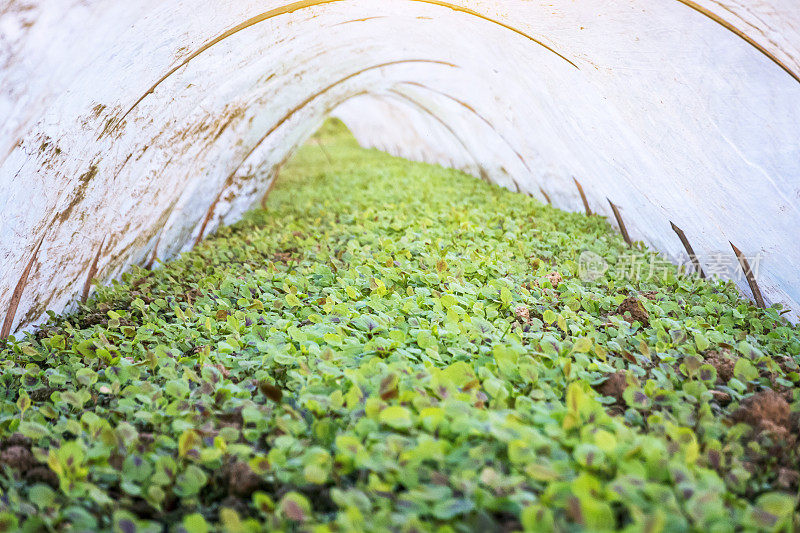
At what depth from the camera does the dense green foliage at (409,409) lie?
134 centimetres

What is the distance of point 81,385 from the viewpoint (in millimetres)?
2250

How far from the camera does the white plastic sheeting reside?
2.55 metres

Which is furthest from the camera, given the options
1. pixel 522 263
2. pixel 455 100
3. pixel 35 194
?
pixel 455 100

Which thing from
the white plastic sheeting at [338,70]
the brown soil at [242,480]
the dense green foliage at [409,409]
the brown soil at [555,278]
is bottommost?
the brown soil at [242,480]

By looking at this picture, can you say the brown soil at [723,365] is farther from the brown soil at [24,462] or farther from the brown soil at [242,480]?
the brown soil at [24,462]

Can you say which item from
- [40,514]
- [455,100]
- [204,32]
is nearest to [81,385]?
[40,514]

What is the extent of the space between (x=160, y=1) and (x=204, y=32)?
1.93ft

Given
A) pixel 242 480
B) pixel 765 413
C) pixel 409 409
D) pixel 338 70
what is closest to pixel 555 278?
pixel 765 413

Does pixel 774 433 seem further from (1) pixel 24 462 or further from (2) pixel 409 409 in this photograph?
(1) pixel 24 462

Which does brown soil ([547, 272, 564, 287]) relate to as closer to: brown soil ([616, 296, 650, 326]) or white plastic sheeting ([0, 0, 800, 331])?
brown soil ([616, 296, 650, 326])

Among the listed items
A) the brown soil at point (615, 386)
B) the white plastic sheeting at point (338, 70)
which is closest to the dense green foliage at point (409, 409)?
the brown soil at point (615, 386)

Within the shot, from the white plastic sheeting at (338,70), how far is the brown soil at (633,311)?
91 cm

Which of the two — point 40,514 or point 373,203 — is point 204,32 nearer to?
point 40,514

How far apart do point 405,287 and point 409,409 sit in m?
1.59
